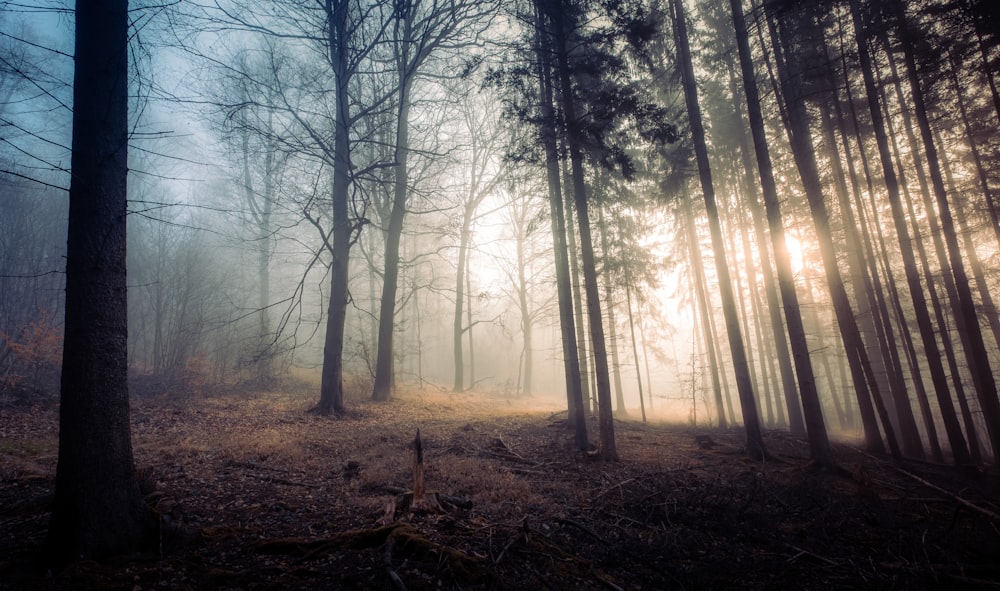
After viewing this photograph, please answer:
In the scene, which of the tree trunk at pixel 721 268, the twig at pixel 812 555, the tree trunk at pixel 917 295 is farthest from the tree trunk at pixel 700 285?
the twig at pixel 812 555

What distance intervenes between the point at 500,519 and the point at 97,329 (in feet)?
15.3

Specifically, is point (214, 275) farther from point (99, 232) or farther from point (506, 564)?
point (506, 564)

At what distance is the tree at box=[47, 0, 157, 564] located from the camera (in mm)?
3371

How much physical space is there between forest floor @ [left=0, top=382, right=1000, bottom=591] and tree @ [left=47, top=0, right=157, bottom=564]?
349 mm

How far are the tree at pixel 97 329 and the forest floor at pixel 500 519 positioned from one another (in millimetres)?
349

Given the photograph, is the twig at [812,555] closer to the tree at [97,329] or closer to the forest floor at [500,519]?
the forest floor at [500,519]

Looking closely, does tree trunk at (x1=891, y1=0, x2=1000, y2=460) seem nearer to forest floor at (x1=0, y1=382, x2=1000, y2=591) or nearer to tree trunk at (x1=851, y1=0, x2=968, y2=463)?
tree trunk at (x1=851, y1=0, x2=968, y2=463)

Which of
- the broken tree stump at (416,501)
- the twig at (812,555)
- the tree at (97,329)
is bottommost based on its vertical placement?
the twig at (812,555)

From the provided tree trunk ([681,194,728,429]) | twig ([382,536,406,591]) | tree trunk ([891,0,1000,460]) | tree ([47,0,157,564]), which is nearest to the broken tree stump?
twig ([382,536,406,591])

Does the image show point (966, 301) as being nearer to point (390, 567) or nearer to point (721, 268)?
point (721, 268)

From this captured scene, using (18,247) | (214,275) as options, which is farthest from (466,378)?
(18,247)

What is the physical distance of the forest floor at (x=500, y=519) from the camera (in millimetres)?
3436

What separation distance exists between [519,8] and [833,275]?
10035mm

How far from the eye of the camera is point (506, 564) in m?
3.74
